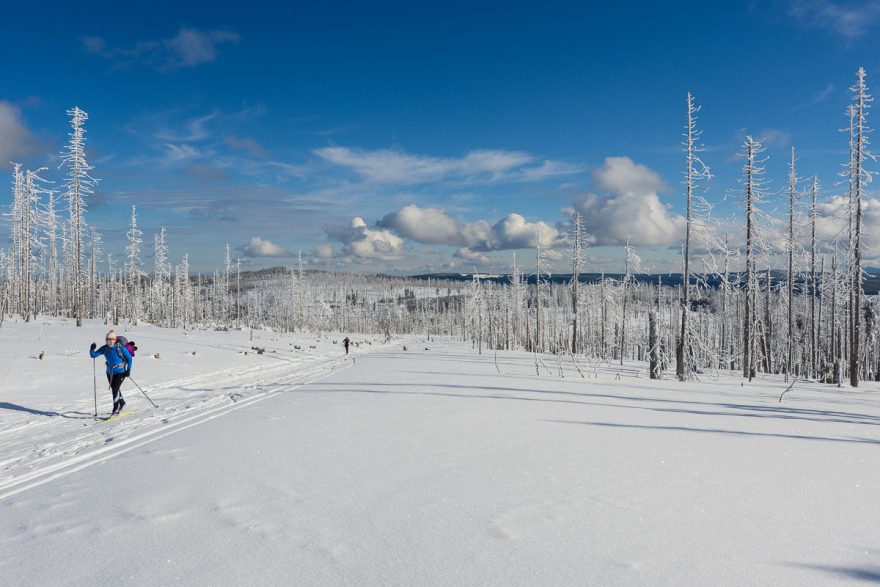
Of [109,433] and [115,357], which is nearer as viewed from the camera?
[109,433]

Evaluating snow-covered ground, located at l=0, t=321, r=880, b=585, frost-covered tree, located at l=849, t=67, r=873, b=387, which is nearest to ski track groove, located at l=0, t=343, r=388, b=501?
snow-covered ground, located at l=0, t=321, r=880, b=585

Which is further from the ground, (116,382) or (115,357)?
(115,357)

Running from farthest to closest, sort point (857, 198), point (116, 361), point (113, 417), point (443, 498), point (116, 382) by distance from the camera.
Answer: point (857, 198) < point (116, 361) < point (116, 382) < point (113, 417) < point (443, 498)

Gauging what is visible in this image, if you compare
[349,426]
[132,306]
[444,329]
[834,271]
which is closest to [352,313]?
[444,329]

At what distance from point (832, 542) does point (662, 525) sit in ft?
3.91

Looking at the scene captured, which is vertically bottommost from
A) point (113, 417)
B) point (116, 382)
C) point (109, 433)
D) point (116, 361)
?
point (113, 417)

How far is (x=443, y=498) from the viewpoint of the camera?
461 centimetres

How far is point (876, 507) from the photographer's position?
432 cm

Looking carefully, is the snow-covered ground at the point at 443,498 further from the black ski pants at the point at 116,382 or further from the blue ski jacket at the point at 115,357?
the blue ski jacket at the point at 115,357

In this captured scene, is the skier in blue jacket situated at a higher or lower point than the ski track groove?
higher

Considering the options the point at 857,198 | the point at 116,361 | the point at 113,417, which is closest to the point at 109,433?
the point at 113,417

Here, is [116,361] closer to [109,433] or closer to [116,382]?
[116,382]

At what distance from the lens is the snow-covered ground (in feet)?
10.9

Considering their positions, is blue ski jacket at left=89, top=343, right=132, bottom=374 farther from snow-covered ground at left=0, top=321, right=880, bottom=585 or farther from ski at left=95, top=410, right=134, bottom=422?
snow-covered ground at left=0, top=321, right=880, bottom=585
